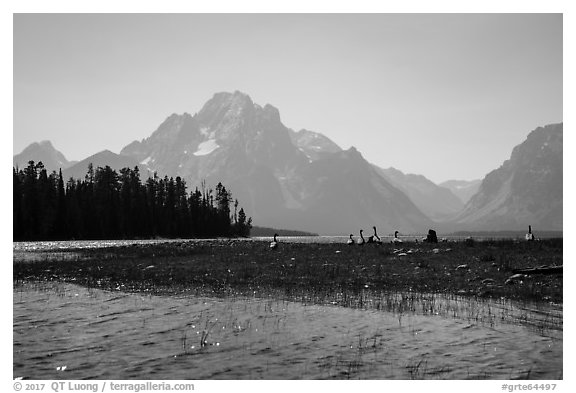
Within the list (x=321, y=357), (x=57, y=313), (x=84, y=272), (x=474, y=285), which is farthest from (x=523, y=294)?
(x=84, y=272)

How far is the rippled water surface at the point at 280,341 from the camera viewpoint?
10.2m

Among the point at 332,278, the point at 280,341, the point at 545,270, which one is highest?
the point at 545,270

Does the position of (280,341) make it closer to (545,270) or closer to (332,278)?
(332,278)

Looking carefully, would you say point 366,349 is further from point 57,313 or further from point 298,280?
point 298,280

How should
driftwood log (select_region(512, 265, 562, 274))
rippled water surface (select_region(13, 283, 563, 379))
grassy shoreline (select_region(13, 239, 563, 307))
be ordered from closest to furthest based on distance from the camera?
rippled water surface (select_region(13, 283, 563, 379))
grassy shoreline (select_region(13, 239, 563, 307))
driftwood log (select_region(512, 265, 562, 274))

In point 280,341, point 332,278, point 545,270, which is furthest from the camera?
point 332,278

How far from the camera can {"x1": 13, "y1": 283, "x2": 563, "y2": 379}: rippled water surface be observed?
33.6 ft

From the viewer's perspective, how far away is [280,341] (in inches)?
494

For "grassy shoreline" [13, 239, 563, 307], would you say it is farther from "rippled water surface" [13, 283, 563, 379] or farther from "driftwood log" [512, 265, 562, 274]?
"rippled water surface" [13, 283, 563, 379]

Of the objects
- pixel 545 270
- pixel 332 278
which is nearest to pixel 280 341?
pixel 332 278

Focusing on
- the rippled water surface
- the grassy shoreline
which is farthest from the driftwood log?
the rippled water surface
